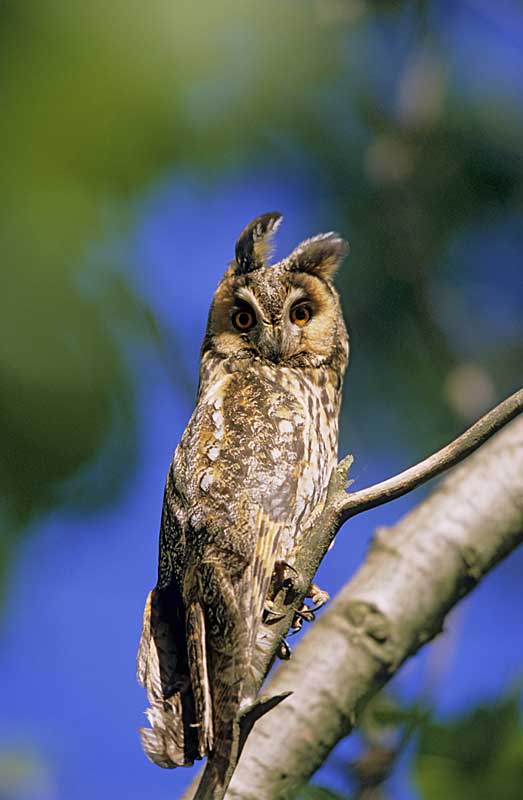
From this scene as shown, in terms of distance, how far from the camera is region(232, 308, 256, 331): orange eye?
268 centimetres

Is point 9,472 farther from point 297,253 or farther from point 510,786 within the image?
point 510,786

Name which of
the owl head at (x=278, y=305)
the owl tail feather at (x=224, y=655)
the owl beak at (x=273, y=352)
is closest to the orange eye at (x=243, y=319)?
the owl head at (x=278, y=305)

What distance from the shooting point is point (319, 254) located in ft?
9.38

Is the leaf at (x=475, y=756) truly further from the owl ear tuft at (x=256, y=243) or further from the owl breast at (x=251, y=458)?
the owl ear tuft at (x=256, y=243)

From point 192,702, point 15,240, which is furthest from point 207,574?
point 15,240

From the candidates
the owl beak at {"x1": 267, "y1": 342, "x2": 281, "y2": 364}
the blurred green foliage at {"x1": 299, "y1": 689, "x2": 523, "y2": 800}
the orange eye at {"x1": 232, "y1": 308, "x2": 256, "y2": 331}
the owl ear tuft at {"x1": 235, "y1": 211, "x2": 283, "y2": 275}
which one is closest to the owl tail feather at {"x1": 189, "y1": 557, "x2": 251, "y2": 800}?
the blurred green foliage at {"x1": 299, "y1": 689, "x2": 523, "y2": 800}

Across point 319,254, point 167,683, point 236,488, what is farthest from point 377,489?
point 319,254

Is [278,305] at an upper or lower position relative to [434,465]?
upper

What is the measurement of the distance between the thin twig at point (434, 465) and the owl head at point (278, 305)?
1038 millimetres

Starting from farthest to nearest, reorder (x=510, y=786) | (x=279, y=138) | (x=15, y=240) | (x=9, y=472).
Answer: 1. (x=279, y=138)
2. (x=9, y=472)
3. (x=15, y=240)
4. (x=510, y=786)

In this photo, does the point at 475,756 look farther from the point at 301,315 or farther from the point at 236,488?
the point at 301,315

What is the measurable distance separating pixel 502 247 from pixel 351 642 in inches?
62.9

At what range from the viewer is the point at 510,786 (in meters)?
1.21

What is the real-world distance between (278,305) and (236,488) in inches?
28.4
